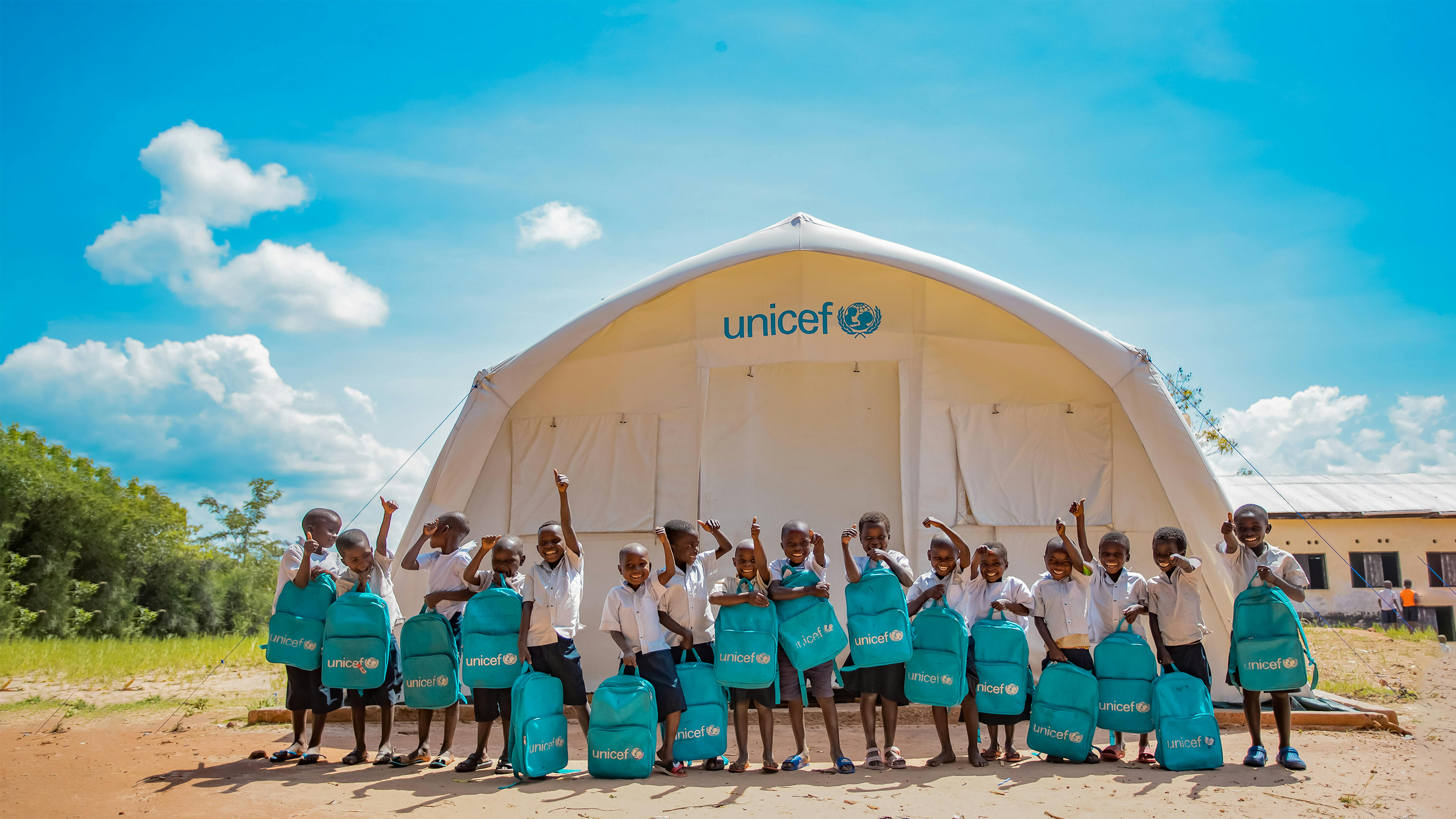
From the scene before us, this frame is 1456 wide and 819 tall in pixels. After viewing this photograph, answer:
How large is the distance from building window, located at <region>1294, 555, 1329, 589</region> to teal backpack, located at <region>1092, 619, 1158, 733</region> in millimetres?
14898

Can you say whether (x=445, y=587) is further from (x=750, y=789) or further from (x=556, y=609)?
(x=750, y=789)

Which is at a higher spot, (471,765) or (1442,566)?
(1442,566)

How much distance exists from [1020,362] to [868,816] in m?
4.68

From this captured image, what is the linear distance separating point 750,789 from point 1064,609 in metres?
2.09

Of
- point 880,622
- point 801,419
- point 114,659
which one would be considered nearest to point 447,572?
point 880,622

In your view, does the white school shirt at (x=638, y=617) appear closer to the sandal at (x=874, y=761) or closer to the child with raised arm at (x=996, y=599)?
the sandal at (x=874, y=761)

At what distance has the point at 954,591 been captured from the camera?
5461 mm

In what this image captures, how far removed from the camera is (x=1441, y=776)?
4938 mm

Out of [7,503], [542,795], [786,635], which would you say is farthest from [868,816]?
[7,503]

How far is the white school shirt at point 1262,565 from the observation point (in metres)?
5.18

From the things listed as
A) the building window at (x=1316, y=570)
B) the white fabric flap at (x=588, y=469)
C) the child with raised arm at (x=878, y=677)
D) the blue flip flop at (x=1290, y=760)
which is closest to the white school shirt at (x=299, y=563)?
the white fabric flap at (x=588, y=469)

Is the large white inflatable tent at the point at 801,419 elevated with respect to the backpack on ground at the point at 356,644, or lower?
elevated

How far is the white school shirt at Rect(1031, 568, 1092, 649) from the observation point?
5266 millimetres

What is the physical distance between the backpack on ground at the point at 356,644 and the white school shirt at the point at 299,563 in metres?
0.21
